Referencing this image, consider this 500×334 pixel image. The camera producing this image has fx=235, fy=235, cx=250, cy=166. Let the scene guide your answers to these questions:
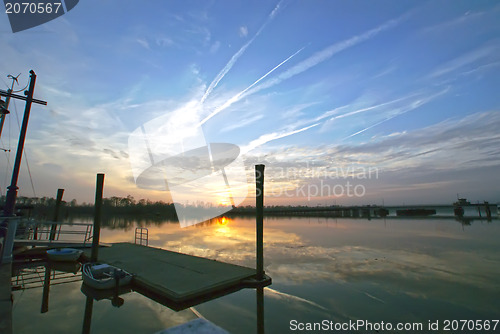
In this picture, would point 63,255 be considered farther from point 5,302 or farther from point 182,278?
point 182,278

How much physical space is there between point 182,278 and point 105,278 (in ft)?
12.5

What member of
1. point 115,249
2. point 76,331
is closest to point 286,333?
point 76,331

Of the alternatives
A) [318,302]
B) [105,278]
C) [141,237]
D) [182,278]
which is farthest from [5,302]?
[141,237]

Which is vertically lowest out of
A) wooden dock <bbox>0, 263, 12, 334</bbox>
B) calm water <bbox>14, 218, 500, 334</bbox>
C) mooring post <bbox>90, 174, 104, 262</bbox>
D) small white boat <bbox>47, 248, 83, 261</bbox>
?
calm water <bbox>14, 218, 500, 334</bbox>

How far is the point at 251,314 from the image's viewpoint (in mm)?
9547

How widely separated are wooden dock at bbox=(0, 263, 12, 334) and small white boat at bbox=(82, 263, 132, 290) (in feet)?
9.69

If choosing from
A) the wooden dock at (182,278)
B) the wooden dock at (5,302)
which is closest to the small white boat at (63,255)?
the wooden dock at (182,278)

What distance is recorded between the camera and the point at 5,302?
7332 millimetres

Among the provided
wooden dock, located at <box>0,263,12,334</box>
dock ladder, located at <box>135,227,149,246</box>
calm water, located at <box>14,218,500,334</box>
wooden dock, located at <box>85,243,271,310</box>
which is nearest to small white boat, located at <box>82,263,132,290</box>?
wooden dock, located at <box>85,243,271,310</box>

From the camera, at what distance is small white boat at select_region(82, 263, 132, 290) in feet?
36.6

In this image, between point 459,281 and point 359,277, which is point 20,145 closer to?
point 359,277

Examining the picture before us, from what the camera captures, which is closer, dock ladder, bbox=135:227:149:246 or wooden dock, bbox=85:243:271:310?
wooden dock, bbox=85:243:271:310

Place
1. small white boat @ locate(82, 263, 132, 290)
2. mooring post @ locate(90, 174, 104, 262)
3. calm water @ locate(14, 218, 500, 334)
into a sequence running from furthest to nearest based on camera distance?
mooring post @ locate(90, 174, 104, 262), small white boat @ locate(82, 263, 132, 290), calm water @ locate(14, 218, 500, 334)

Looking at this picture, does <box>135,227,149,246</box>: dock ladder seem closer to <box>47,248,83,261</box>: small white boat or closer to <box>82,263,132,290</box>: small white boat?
<box>47,248,83,261</box>: small white boat
